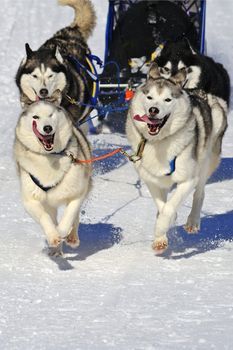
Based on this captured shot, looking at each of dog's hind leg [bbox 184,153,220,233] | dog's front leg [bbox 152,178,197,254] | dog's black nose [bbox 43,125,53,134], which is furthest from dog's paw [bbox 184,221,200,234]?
dog's black nose [bbox 43,125,53,134]

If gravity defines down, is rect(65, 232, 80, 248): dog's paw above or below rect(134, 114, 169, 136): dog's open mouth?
below

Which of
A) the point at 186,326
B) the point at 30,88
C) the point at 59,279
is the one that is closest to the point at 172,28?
the point at 30,88

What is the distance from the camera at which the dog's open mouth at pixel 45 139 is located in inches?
183

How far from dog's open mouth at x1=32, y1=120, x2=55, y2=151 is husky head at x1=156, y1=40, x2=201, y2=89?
7.58 ft

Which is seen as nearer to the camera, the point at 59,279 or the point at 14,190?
the point at 59,279

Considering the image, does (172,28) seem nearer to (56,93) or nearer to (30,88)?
(30,88)

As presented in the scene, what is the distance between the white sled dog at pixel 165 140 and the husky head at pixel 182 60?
1.78 meters

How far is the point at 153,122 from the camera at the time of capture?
186 inches

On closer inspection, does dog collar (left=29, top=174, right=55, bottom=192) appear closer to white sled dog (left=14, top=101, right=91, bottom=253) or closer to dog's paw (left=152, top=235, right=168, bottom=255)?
white sled dog (left=14, top=101, right=91, bottom=253)

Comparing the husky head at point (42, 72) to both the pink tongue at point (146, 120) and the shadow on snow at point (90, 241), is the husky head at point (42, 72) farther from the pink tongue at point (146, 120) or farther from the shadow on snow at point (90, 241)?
the pink tongue at point (146, 120)

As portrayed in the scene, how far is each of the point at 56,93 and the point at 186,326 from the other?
1.81 m

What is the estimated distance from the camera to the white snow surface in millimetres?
3561

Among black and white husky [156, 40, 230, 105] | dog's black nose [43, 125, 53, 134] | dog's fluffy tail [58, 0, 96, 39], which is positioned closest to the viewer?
dog's black nose [43, 125, 53, 134]

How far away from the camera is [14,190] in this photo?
677cm
